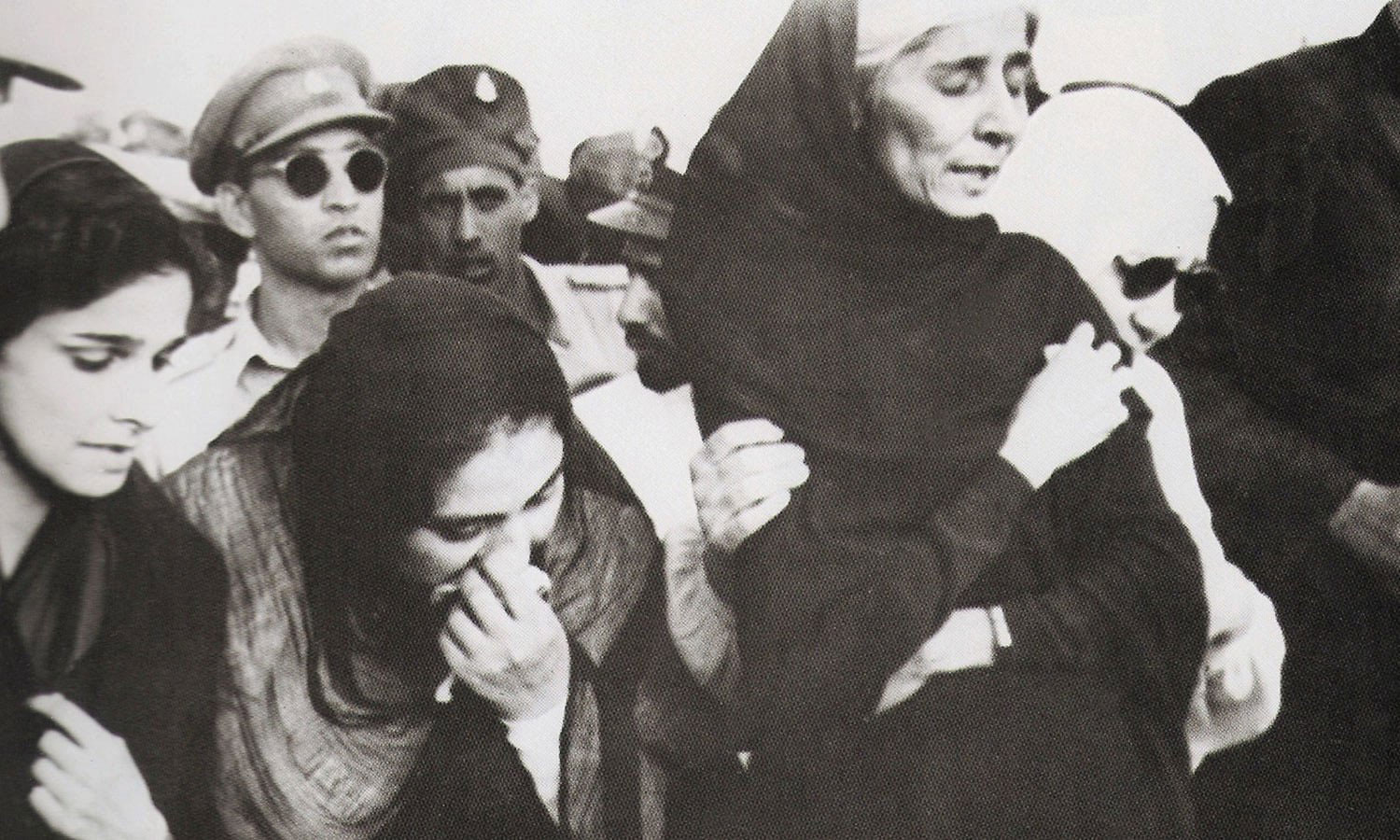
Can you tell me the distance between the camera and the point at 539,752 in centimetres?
314

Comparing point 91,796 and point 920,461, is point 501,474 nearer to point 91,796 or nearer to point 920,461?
point 920,461

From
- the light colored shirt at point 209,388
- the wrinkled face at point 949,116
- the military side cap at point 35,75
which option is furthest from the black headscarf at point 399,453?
the wrinkled face at point 949,116

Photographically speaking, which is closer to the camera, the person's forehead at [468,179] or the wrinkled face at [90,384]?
the wrinkled face at [90,384]

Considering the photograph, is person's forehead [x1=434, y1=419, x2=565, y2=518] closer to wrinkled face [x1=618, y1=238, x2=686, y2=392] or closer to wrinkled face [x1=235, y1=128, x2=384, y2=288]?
wrinkled face [x1=618, y1=238, x2=686, y2=392]

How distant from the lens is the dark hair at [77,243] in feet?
10.4

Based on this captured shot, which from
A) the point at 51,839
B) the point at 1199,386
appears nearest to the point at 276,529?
the point at 51,839

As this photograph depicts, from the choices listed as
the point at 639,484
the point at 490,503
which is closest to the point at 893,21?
the point at 639,484

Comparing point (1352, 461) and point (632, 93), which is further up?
point (632, 93)

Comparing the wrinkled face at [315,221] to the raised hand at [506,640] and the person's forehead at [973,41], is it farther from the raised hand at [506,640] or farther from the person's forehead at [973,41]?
the person's forehead at [973,41]

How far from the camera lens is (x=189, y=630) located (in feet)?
10.2

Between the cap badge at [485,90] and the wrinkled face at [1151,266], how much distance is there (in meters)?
1.44

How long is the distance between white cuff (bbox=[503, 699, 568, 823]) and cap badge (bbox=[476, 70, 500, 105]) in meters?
1.40

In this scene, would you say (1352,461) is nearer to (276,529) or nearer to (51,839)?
(276,529)

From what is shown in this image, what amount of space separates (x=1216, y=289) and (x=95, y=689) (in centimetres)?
276
